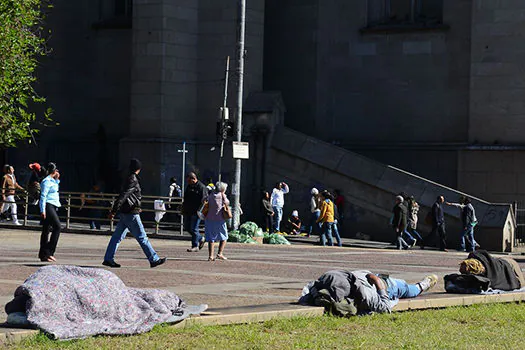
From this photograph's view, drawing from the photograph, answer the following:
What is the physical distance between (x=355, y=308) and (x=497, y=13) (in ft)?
76.4

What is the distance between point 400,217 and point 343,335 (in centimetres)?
1945

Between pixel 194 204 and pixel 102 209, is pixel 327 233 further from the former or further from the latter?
pixel 102 209

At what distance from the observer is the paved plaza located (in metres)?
14.3

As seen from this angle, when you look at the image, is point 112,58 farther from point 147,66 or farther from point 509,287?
point 509,287

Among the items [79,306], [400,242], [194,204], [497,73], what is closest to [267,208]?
[400,242]

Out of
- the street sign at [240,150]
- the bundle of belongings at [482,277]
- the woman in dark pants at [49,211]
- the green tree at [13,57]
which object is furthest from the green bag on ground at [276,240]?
the bundle of belongings at [482,277]

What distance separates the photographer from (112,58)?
39562 millimetres

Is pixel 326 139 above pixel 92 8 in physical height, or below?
below

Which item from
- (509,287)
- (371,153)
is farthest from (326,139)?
(509,287)

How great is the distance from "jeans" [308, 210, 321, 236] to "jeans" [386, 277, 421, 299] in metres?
18.9

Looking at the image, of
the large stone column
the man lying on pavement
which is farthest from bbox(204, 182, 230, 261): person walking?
the large stone column

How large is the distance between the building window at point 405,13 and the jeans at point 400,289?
23.4 m

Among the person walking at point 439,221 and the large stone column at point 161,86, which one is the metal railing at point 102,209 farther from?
the person walking at point 439,221

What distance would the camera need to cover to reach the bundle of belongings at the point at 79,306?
9.74 m
